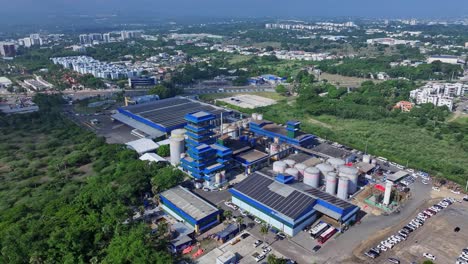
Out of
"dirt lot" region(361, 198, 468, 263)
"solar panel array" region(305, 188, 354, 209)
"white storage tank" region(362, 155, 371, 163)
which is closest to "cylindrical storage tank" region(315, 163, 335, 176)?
"solar panel array" region(305, 188, 354, 209)

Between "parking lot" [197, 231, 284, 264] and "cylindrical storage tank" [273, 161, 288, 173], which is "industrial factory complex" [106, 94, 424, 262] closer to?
"cylindrical storage tank" [273, 161, 288, 173]

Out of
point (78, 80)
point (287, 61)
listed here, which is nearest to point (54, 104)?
point (78, 80)

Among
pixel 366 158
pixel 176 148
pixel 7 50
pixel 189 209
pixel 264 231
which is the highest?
pixel 7 50

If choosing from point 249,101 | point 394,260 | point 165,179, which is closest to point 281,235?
point 394,260

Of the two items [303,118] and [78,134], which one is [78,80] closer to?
[78,134]

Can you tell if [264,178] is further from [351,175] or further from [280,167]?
[351,175]
